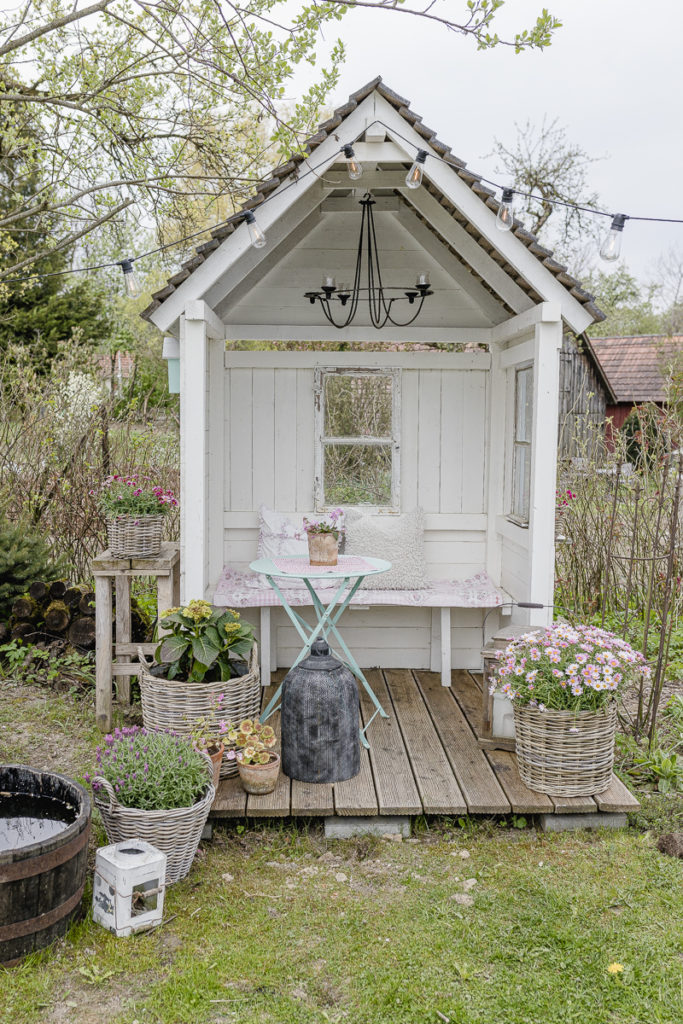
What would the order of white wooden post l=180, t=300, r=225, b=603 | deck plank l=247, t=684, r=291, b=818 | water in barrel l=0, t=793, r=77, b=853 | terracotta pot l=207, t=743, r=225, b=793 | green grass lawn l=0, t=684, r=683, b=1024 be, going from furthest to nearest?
1. white wooden post l=180, t=300, r=225, b=603
2. terracotta pot l=207, t=743, r=225, b=793
3. deck plank l=247, t=684, r=291, b=818
4. water in barrel l=0, t=793, r=77, b=853
5. green grass lawn l=0, t=684, r=683, b=1024

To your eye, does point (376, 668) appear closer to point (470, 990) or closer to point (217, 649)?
point (217, 649)

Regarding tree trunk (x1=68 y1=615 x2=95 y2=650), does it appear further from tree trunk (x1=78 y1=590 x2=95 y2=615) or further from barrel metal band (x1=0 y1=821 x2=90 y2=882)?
barrel metal band (x1=0 y1=821 x2=90 y2=882)

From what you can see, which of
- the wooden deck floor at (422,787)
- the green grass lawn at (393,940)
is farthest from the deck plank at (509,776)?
the green grass lawn at (393,940)

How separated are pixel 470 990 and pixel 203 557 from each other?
259cm

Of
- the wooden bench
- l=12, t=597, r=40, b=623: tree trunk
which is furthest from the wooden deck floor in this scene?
l=12, t=597, r=40, b=623: tree trunk

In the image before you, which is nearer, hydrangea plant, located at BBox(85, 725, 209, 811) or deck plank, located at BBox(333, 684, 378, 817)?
hydrangea plant, located at BBox(85, 725, 209, 811)

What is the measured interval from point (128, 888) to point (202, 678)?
120 centimetres

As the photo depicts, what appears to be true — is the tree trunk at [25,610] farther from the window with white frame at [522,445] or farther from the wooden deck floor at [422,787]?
the window with white frame at [522,445]

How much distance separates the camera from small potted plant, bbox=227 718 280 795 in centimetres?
389

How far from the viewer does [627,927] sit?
10.3 ft

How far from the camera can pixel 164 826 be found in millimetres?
3309

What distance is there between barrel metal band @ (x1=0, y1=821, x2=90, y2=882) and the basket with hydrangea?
78.6 inches

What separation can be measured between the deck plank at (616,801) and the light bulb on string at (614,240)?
7.96ft

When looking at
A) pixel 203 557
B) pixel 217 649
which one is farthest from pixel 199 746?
pixel 203 557
